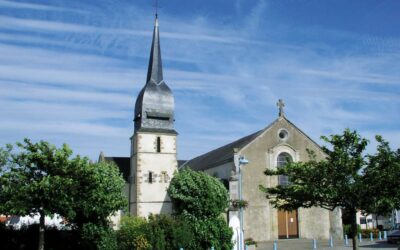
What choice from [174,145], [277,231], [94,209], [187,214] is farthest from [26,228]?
[277,231]

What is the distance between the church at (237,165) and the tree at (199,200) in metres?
1.74

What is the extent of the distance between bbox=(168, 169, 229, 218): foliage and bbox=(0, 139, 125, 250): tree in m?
5.76

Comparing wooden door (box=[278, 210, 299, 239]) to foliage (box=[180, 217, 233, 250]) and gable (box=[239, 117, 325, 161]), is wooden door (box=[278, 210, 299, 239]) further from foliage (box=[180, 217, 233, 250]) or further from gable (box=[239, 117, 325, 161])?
foliage (box=[180, 217, 233, 250])

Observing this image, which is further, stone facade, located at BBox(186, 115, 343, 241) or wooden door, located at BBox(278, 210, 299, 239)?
wooden door, located at BBox(278, 210, 299, 239)

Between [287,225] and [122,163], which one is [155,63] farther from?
[287,225]

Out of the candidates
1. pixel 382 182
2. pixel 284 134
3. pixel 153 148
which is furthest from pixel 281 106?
pixel 382 182

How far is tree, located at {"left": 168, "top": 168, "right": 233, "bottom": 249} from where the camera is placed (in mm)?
23703

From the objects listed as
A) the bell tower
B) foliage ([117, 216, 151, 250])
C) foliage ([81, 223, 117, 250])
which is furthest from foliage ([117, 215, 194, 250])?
the bell tower

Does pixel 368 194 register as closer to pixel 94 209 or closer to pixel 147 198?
pixel 94 209

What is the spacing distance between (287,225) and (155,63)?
16.9m

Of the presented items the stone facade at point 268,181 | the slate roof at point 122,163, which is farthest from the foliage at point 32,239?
the slate roof at point 122,163

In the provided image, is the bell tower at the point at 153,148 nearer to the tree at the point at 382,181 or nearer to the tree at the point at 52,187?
the tree at the point at 52,187

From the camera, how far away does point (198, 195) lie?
26.4 m

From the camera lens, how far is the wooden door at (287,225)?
3086 cm
